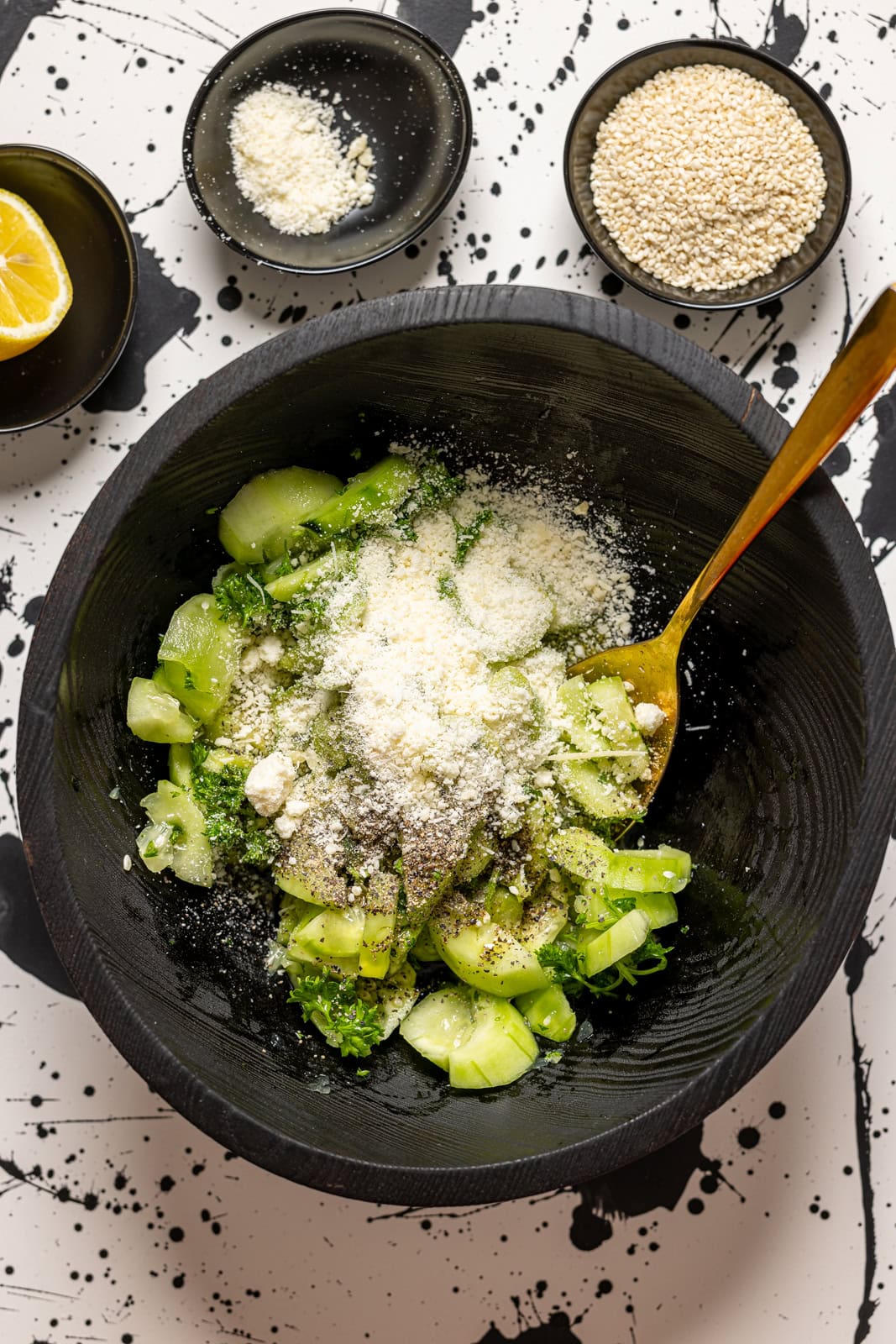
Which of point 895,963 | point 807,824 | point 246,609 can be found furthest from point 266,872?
point 895,963

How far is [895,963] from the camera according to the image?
6.63 ft

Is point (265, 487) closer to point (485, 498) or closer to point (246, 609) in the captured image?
point (246, 609)

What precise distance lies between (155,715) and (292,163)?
1.05 meters

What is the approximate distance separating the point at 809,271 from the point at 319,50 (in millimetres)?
973

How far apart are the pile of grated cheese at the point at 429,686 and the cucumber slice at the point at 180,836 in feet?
0.39

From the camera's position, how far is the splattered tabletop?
2.04 m

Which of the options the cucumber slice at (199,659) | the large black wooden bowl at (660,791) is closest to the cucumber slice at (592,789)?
the large black wooden bowl at (660,791)

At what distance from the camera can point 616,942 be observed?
1.73m

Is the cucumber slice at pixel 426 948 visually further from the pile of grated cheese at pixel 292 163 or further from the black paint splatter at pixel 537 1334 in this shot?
the pile of grated cheese at pixel 292 163

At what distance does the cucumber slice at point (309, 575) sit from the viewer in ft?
5.70

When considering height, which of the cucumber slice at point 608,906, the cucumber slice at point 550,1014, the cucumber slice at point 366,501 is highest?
the cucumber slice at point 366,501

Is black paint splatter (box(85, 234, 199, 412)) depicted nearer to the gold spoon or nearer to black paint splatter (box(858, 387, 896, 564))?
the gold spoon

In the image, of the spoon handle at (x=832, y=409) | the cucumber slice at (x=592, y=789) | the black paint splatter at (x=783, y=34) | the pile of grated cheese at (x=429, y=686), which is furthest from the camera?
the black paint splatter at (x=783, y=34)

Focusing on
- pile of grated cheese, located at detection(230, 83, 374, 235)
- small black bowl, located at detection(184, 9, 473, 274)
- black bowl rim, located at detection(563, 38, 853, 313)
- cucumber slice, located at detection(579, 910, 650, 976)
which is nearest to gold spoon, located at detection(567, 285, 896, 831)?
cucumber slice, located at detection(579, 910, 650, 976)
